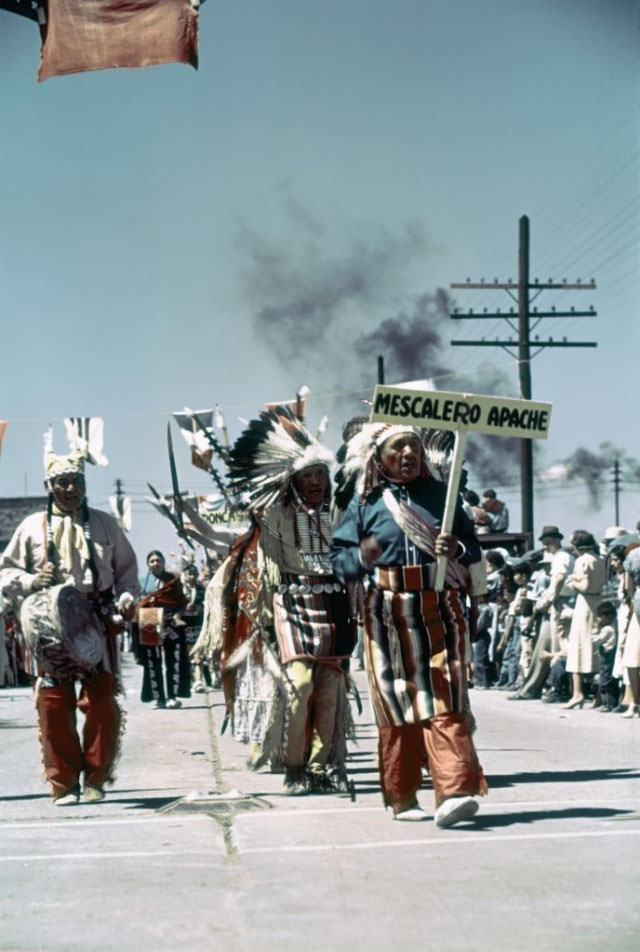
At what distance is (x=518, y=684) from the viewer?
18.7 m

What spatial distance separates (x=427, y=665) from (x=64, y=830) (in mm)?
1775

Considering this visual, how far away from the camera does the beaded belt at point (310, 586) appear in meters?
9.10

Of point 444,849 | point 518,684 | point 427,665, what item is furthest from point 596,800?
point 518,684

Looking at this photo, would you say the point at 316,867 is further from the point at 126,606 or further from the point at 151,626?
the point at 151,626

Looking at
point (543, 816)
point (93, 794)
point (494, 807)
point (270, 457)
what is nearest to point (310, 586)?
point (270, 457)

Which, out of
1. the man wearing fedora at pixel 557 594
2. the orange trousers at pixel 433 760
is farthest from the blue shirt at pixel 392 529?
the man wearing fedora at pixel 557 594

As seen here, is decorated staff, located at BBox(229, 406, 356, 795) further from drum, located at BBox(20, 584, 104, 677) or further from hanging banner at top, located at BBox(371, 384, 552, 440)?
hanging banner at top, located at BBox(371, 384, 552, 440)

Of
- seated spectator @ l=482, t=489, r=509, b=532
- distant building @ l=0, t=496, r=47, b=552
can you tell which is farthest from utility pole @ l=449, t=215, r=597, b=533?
distant building @ l=0, t=496, r=47, b=552

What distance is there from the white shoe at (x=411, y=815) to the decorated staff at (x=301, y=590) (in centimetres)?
138

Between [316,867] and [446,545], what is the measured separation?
1806mm

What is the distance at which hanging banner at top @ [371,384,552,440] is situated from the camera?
7316 mm

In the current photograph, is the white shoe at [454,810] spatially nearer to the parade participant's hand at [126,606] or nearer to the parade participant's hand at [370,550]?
the parade participant's hand at [370,550]

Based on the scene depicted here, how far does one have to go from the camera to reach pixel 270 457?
9461 millimetres

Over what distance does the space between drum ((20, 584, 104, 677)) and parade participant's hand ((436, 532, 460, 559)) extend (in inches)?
81.1
